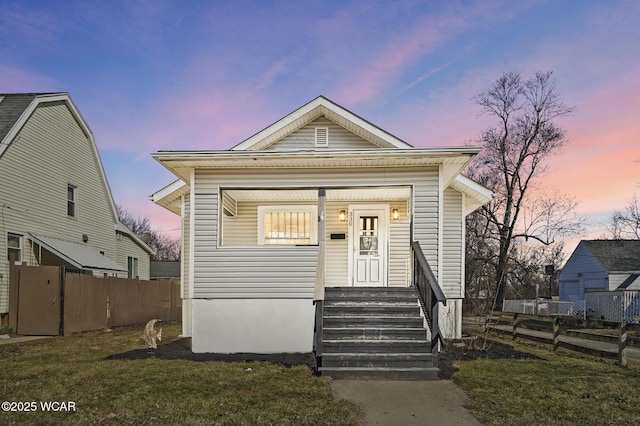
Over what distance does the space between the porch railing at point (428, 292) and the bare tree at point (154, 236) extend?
52755mm

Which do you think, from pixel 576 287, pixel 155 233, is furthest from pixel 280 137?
pixel 155 233

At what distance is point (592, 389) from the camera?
649 cm

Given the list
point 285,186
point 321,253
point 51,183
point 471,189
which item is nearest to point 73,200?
point 51,183

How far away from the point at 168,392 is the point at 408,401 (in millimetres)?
3289

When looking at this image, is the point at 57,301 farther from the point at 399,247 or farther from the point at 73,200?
the point at 399,247

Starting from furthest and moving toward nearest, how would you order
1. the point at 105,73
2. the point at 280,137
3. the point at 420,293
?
the point at 105,73 → the point at 280,137 → the point at 420,293

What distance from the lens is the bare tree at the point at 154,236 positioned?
59.4m

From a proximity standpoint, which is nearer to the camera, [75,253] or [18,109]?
[18,109]

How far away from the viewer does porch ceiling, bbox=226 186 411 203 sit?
1029 cm

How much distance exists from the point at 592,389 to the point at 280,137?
8.89 meters

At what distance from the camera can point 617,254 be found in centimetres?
2742

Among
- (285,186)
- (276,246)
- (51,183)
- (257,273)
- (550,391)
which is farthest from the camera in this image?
(51,183)

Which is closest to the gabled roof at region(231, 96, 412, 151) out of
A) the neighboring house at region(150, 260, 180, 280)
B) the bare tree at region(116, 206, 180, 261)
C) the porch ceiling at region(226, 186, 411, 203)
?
the porch ceiling at region(226, 186, 411, 203)

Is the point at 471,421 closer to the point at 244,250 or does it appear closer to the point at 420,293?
the point at 420,293
